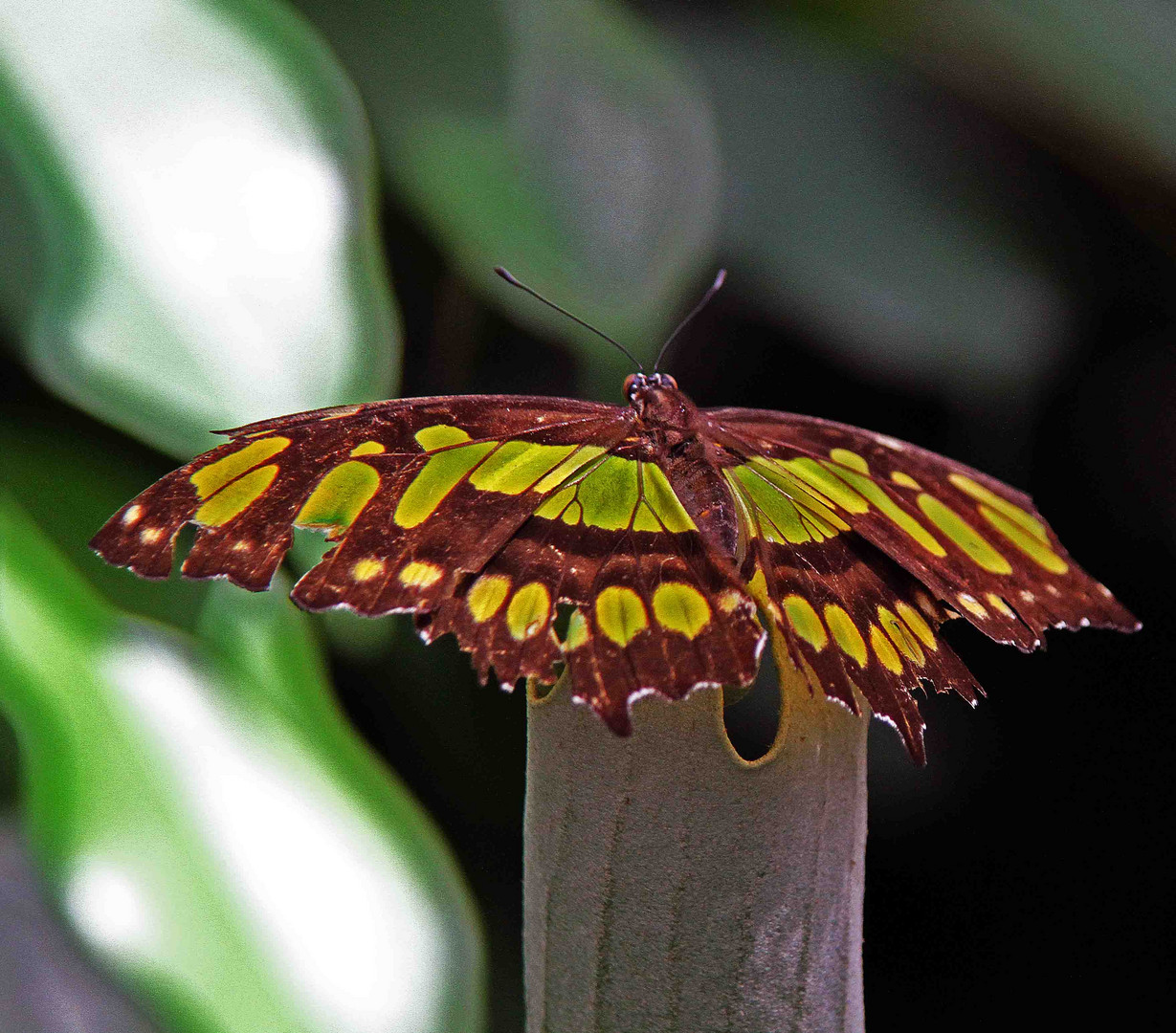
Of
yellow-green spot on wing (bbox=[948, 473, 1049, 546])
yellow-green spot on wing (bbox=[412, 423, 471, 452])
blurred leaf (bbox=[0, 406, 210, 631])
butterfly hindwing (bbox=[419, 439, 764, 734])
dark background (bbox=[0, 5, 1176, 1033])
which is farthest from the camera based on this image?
dark background (bbox=[0, 5, 1176, 1033])

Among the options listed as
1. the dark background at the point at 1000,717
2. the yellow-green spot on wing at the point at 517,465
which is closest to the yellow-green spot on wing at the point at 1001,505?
the yellow-green spot on wing at the point at 517,465

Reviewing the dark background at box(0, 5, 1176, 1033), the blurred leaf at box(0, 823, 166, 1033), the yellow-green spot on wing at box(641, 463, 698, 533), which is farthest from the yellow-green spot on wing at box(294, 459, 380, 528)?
the dark background at box(0, 5, 1176, 1033)

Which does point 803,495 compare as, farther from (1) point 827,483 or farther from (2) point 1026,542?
(2) point 1026,542

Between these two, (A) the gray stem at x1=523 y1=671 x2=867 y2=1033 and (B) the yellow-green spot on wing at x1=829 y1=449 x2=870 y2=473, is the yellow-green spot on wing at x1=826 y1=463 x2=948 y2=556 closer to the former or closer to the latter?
(B) the yellow-green spot on wing at x1=829 y1=449 x2=870 y2=473

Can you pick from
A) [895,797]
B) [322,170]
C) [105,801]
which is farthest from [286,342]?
[895,797]

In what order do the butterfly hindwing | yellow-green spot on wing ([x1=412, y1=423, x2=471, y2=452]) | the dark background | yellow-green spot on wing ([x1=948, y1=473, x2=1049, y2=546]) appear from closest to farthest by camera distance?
the butterfly hindwing < yellow-green spot on wing ([x1=412, y1=423, x2=471, y2=452]) < yellow-green spot on wing ([x1=948, y1=473, x2=1049, y2=546]) < the dark background

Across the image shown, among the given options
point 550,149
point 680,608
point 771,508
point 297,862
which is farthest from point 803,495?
point 550,149
